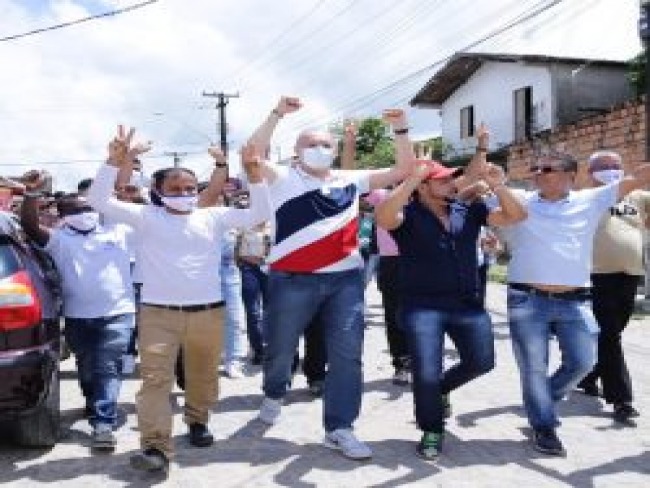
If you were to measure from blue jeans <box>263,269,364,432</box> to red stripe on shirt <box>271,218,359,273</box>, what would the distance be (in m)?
0.05

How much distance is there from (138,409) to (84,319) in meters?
0.96

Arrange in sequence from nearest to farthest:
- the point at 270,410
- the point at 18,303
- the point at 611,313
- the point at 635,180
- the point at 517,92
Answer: the point at 18,303 → the point at 635,180 → the point at 270,410 → the point at 611,313 → the point at 517,92

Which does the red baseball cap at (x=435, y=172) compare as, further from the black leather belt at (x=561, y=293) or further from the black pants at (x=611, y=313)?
the black pants at (x=611, y=313)

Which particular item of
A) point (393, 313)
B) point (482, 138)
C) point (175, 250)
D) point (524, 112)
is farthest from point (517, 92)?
point (175, 250)

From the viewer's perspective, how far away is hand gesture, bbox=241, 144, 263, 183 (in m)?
5.07

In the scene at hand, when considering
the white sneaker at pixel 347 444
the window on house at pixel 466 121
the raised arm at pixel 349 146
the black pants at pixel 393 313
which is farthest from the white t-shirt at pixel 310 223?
the window on house at pixel 466 121

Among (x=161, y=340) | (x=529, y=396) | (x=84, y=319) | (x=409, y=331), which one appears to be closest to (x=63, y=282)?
(x=84, y=319)

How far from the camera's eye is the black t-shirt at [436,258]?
206 inches

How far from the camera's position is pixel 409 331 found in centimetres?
530

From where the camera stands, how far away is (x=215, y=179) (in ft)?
18.7

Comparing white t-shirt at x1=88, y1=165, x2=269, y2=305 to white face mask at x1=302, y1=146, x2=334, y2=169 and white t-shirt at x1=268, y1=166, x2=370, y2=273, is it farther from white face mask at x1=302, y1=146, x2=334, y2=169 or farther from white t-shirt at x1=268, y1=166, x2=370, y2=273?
white face mask at x1=302, y1=146, x2=334, y2=169

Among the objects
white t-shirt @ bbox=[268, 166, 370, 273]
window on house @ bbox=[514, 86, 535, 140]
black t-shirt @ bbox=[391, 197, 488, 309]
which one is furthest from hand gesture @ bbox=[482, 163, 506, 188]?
window on house @ bbox=[514, 86, 535, 140]

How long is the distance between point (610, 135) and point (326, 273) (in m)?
16.7

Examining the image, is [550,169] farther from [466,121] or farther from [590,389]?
[466,121]
